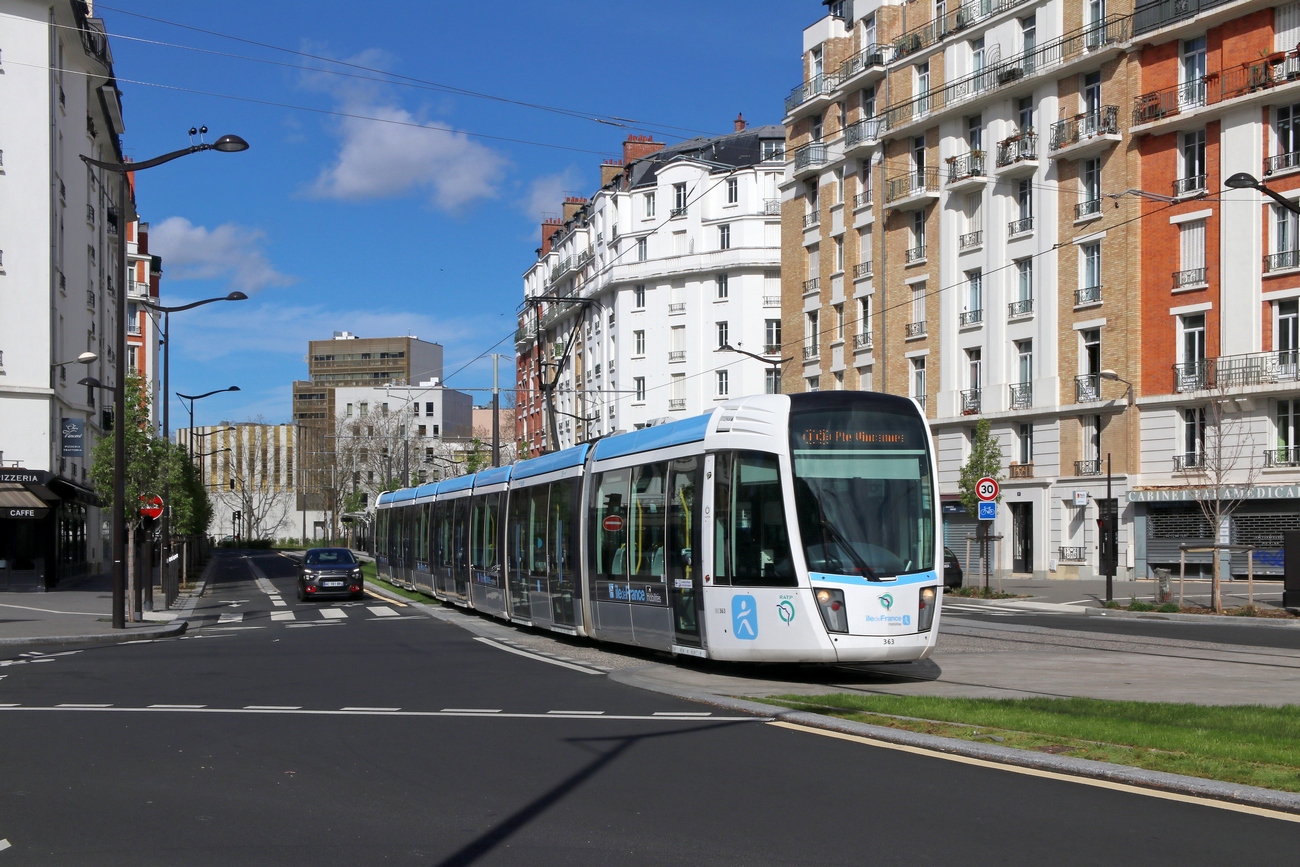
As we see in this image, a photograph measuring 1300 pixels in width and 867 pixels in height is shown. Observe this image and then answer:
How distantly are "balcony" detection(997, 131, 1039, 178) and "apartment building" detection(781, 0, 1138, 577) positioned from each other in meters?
0.08

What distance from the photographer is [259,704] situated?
42.7 ft

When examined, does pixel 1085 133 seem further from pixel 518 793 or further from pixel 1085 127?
pixel 518 793

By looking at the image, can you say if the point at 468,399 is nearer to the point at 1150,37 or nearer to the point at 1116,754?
the point at 1150,37

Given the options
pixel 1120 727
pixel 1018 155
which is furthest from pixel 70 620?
pixel 1018 155

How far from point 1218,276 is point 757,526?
1230 inches

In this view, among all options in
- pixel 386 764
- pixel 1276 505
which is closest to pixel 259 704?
pixel 386 764

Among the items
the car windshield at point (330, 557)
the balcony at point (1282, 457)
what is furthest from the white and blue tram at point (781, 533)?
the balcony at point (1282, 457)

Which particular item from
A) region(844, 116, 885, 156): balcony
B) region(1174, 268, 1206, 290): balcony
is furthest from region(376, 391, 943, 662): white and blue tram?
region(844, 116, 885, 156): balcony

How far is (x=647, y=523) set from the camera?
16.8 metres

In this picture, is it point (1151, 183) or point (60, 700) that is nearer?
point (60, 700)

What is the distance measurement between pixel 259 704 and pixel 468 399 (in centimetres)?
13208

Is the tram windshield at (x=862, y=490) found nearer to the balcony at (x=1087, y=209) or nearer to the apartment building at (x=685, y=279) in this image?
the balcony at (x=1087, y=209)

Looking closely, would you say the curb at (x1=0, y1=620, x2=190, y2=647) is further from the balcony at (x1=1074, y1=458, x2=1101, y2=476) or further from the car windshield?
the balcony at (x1=1074, y1=458, x2=1101, y2=476)

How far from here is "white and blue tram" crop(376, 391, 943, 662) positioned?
13766 millimetres
